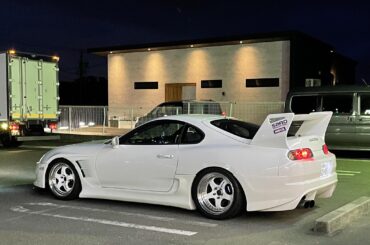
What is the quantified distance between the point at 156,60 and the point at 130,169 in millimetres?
20904

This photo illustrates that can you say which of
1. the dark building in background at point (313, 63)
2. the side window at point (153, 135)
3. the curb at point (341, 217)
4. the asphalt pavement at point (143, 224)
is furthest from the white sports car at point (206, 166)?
the dark building in background at point (313, 63)

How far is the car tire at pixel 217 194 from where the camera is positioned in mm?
6420

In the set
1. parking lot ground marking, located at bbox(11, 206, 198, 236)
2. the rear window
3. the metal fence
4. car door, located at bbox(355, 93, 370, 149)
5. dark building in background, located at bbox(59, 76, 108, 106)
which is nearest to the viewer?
parking lot ground marking, located at bbox(11, 206, 198, 236)

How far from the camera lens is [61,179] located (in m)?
7.95

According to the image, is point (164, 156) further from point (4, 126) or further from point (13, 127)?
point (4, 126)

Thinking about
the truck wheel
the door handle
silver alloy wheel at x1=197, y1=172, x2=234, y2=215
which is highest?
the door handle

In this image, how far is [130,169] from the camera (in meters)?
7.24

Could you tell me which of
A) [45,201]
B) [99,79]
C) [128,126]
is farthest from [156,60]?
[99,79]

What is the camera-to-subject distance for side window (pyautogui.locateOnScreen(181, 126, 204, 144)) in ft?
22.8

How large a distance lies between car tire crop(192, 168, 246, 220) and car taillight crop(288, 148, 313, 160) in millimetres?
771

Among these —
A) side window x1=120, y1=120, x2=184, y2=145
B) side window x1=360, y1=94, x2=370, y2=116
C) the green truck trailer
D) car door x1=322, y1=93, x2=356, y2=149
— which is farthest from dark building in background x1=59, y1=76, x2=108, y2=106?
side window x1=120, y1=120, x2=184, y2=145

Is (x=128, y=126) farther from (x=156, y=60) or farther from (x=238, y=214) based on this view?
(x=238, y=214)

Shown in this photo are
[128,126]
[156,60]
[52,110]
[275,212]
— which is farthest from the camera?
[156,60]

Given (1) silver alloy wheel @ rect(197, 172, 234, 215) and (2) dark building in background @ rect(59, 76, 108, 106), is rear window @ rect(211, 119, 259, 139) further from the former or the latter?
(2) dark building in background @ rect(59, 76, 108, 106)
